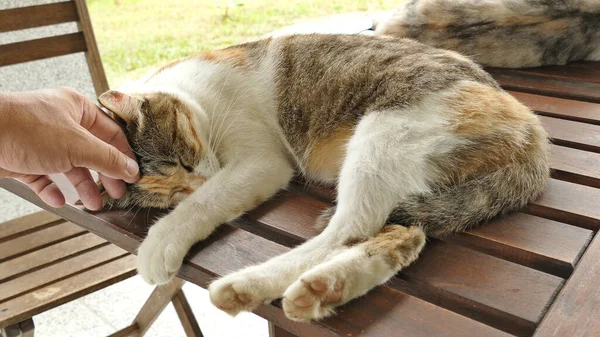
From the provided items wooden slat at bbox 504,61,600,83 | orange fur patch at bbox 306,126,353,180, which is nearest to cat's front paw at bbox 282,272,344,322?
orange fur patch at bbox 306,126,353,180

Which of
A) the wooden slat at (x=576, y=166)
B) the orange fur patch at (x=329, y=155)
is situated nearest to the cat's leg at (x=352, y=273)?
the orange fur patch at (x=329, y=155)

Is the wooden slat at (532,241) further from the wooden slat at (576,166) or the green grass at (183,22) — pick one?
the green grass at (183,22)

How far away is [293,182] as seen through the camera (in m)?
1.27

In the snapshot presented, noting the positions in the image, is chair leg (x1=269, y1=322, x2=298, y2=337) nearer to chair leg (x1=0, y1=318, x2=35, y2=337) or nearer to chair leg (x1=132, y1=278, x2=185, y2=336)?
chair leg (x1=132, y1=278, x2=185, y2=336)

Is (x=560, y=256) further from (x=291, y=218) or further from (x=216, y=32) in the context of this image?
(x=216, y=32)

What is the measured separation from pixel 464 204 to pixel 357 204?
0.18m

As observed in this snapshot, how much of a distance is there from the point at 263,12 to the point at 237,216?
3243 mm

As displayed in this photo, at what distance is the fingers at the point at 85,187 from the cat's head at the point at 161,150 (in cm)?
3

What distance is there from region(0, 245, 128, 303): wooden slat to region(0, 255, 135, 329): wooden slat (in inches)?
0.7

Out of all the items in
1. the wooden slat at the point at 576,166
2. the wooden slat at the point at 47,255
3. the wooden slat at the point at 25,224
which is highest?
the wooden slat at the point at 576,166

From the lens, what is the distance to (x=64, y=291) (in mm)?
1385

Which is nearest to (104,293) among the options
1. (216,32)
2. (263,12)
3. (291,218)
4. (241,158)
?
(241,158)

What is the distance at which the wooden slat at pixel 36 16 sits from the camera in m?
1.82

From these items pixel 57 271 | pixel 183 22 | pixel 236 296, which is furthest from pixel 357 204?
pixel 183 22
